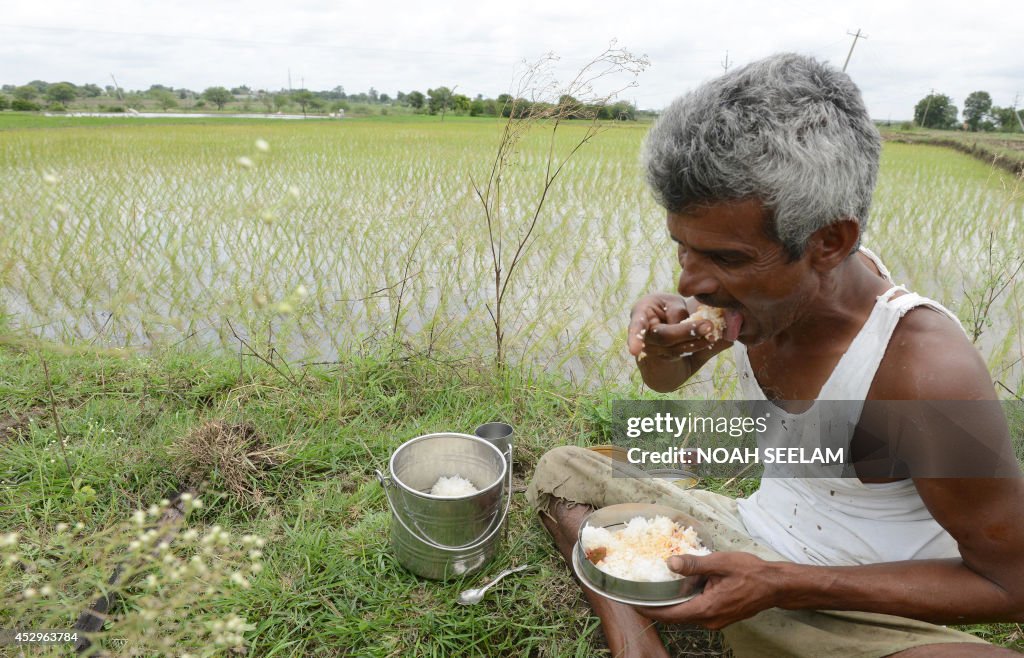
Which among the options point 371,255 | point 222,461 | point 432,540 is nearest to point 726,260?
point 432,540

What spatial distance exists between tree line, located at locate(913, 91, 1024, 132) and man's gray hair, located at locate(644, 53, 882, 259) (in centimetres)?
2622

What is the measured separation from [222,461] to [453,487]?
3.19ft

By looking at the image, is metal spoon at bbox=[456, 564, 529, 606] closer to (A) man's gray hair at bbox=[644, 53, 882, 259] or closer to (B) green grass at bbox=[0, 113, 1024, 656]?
(B) green grass at bbox=[0, 113, 1024, 656]

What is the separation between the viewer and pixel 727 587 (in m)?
1.39

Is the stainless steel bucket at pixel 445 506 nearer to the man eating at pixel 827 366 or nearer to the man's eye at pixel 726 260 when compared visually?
the man eating at pixel 827 366

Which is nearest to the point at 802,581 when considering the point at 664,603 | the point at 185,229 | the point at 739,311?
the point at 664,603

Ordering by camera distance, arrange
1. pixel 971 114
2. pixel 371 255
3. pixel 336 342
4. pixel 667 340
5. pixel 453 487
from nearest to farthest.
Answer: pixel 667 340 → pixel 453 487 → pixel 336 342 → pixel 371 255 → pixel 971 114

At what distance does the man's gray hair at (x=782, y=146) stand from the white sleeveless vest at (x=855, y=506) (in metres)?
0.26

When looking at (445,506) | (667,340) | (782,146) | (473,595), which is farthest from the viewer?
(473,595)

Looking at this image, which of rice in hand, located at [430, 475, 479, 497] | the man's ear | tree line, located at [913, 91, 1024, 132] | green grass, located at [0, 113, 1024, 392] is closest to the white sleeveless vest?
the man's ear

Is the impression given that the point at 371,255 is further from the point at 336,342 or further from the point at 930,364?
the point at 930,364

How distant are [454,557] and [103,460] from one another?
5.09ft

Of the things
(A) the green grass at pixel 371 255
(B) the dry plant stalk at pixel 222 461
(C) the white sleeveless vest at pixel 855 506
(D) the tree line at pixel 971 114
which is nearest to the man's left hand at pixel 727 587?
(C) the white sleeveless vest at pixel 855 506

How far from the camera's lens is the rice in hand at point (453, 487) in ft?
7.16
